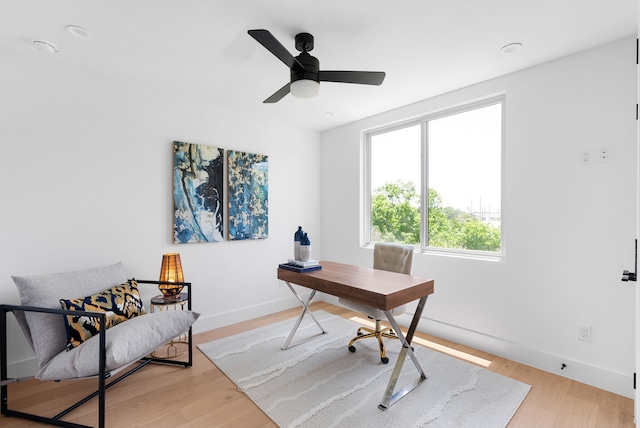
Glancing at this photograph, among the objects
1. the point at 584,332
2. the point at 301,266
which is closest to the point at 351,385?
the point at 301,266

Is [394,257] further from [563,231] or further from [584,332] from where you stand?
[584,332]

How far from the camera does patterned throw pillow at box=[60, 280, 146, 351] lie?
193 centimetres

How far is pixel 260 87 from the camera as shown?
2973 millimetres

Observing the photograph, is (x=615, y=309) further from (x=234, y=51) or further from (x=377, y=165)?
(x=234, y=51)

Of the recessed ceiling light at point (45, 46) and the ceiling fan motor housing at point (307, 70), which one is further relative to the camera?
the recessed ceiling light at point (45, 46)

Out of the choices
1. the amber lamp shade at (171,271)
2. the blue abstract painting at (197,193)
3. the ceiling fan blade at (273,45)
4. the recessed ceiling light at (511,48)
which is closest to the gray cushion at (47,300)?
the amber lamp shade at (171,271)

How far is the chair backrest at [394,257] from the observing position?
111 inches

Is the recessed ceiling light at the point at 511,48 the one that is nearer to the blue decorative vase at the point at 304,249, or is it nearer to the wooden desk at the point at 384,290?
the wooden desk at the point at 384,290

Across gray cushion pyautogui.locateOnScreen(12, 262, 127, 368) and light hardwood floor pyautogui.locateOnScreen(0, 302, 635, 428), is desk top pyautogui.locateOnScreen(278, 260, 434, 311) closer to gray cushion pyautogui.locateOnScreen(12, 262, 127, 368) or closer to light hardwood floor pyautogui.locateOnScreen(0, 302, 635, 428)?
light hardwood floor pyautogui.locateOnScreen(0, 302, 635, 428)

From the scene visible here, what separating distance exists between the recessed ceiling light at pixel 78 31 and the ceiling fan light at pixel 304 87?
1.40 meters

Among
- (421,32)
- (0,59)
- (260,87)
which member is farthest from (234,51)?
(0,59)

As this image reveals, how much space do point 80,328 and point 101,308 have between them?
21cm

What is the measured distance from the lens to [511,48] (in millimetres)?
2266

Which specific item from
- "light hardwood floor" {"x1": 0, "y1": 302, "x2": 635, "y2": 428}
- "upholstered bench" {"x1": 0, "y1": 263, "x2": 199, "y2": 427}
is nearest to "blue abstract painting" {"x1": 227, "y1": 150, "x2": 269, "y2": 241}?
"upholstered bench" {"x1": 0, "y1": 263, "x2": 199, "y2": 427}
